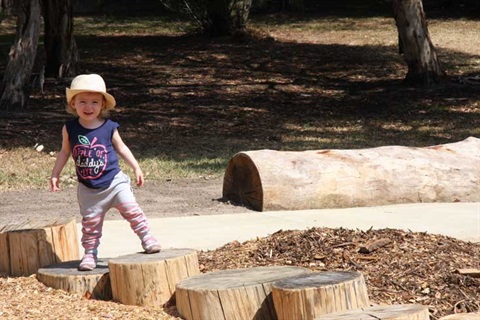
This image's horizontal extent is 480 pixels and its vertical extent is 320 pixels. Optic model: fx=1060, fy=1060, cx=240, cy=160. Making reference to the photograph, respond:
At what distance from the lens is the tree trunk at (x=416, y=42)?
19688 mm

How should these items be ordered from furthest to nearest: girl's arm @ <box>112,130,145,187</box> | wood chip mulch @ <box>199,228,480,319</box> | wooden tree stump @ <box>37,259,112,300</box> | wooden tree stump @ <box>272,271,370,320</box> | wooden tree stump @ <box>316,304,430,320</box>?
girl's arm @ <box>112,130,145,187</box>, wooden tree stump @ <box>37,259,112,300</box>, wood chip mulch @ <box>199,228,480,319</box>, wooden tree stump @ <box>272,271,370,320</box>, wooden tree stump @ <box>316,304,430,320</box>

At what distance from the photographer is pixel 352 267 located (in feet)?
21.8

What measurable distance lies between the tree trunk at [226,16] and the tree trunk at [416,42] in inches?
222

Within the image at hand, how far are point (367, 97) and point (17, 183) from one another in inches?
364

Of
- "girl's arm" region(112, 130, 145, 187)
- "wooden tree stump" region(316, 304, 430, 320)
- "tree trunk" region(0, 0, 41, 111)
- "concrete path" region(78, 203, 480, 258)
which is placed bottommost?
"concrete path" region(78, 203, 480, 258)

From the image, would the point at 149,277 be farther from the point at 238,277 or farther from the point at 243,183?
the point at 243,183

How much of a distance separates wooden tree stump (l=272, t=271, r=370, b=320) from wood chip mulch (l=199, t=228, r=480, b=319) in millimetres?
650

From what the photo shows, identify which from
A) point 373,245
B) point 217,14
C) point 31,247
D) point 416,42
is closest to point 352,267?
point 373,245

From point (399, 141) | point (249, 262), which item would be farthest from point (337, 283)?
point (399, 141)

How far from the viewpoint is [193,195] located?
11.0m

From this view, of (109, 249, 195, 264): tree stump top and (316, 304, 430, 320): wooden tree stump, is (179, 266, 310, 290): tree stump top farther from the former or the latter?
(316, 304, 430, 320): wooden tree stump

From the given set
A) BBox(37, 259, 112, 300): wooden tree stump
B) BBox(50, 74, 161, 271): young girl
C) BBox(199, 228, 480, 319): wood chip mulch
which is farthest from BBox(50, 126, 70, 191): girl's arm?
BBox(199, 228, 480, 319): wood chip mulch

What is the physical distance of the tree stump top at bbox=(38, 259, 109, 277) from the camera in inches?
256

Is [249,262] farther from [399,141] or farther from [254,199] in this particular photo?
[399,141]
